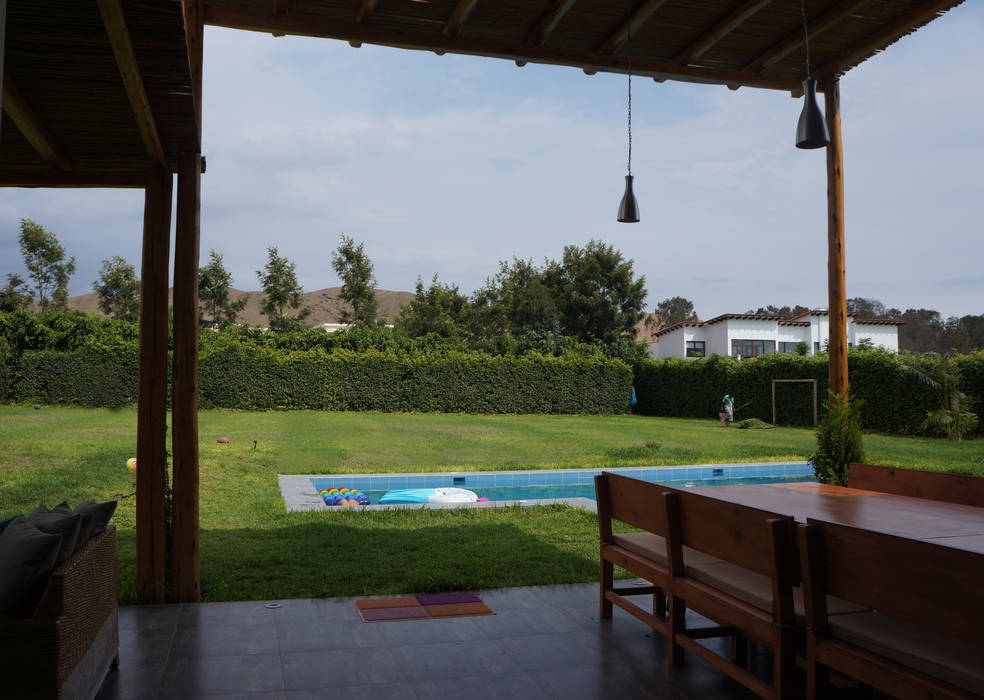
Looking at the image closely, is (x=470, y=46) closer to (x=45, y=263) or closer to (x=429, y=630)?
(x=429, y=630)

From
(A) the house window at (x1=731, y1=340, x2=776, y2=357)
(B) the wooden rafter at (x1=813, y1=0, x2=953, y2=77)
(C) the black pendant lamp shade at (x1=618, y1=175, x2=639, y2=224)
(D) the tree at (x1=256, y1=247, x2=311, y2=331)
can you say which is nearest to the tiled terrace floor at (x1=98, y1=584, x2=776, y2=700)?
(C) the black pendant lamp shade at (x1=618, y1=175, x2=639, y2=224)

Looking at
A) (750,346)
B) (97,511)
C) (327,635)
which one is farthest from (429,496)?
(750,346)

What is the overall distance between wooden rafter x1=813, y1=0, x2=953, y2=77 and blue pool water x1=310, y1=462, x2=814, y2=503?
563 cm

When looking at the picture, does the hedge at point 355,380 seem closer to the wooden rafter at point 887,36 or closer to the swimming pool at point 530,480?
the swimming pool at point 530,480

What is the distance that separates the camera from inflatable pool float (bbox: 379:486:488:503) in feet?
32.6

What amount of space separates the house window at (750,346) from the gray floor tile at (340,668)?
37098 millimetres

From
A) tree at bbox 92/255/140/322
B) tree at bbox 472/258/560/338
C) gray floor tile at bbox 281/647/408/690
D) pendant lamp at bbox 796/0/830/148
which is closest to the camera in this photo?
gray floor tile at bbox 281/647/408/690

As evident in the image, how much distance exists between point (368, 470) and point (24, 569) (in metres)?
8.57

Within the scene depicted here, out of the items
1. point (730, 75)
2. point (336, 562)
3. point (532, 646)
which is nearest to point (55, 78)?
point (532, 646)

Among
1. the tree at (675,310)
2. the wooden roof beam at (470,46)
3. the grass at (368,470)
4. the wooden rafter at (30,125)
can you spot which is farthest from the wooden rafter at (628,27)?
the tree at (675,310)

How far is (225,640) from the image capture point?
3.72 meters

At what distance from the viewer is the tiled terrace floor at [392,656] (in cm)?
309

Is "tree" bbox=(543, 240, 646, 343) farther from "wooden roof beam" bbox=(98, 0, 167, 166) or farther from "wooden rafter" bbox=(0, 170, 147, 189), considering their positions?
"wooden roof beam" bbox=(98, 0, 167, 166)

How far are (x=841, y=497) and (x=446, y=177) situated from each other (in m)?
51.3
